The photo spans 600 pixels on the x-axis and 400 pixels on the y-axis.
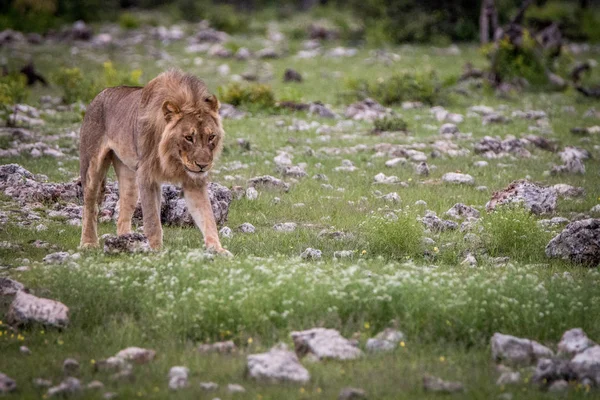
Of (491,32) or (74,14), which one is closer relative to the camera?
(491,32)

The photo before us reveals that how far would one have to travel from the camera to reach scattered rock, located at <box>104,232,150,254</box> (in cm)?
1047

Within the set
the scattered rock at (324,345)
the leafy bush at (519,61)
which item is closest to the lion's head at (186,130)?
the scattered rock at (324,345)

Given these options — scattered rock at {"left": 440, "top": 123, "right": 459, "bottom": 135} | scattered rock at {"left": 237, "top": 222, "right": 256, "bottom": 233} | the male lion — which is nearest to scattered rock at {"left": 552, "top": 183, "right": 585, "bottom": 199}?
scattered rock at {"left": 237, "top": 222, "right": 256, "bottom": 233}

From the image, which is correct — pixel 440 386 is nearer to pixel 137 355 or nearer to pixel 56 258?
pixel 137 355

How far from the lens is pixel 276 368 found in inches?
286

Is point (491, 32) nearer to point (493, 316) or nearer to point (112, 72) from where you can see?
point (112, 72)

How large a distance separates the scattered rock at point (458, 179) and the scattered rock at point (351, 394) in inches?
336

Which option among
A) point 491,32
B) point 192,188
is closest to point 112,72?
point 192,188

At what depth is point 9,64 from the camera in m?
28.9

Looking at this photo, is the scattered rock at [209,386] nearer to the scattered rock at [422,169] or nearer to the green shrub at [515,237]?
the green shrub at [515,237]

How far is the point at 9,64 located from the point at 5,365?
22.9 m

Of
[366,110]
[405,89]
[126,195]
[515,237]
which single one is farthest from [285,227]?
[405,89]

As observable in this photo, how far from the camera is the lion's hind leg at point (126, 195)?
1152 centimetres

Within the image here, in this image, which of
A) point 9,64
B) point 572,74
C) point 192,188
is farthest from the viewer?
point 9,64
